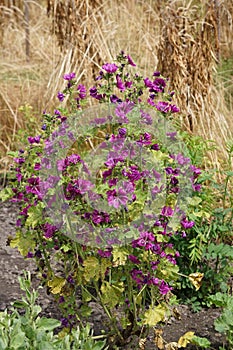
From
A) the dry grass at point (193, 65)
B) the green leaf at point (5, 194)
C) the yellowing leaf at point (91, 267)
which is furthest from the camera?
the dry grass at point (193, 65)

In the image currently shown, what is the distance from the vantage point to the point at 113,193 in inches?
91.3

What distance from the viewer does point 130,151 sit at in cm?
247

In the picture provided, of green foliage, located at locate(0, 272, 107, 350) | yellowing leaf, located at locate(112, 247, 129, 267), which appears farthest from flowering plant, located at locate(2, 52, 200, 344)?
green foliage, located at locate(0, 272, 107, 350)

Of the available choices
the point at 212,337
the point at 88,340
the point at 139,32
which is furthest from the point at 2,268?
the point at 139,32

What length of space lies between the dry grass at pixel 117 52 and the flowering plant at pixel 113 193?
6.07 ft

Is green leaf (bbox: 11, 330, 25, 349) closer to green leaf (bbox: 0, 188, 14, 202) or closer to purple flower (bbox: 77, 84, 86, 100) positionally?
green leaf (bbox: 0, 188, 14, 202)

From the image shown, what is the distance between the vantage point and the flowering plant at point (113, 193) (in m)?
2.41

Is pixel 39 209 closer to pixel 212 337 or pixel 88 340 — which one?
pixel 88 340

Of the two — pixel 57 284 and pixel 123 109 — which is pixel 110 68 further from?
pixel 57 284

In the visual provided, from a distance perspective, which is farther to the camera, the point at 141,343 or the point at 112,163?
the point at 141,343

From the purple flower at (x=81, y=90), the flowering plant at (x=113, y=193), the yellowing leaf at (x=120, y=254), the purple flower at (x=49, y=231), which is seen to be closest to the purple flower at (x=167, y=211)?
the flowering plant at (x=113, y=193)

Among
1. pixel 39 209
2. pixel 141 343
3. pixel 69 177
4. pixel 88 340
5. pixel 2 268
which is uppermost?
pixel 69 177

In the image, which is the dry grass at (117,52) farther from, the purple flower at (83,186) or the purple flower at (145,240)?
the purple flower at (83,186)

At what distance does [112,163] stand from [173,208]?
405 millimetres
